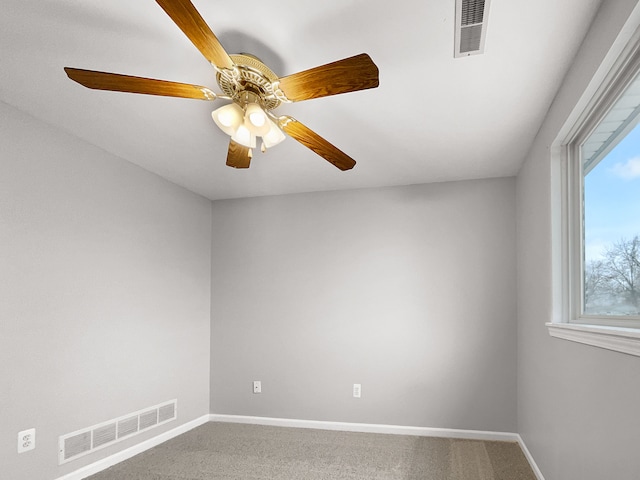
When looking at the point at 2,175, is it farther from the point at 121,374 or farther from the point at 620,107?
the point at 620,107

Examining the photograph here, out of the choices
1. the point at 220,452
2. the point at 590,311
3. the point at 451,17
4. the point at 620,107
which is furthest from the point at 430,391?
the point at 451,17

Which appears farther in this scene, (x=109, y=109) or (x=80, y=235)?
(x=80, y=235)

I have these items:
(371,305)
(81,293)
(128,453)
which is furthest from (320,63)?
(128,453)

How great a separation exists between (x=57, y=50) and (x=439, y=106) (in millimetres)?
1896

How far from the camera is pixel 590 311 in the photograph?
7.07 ft

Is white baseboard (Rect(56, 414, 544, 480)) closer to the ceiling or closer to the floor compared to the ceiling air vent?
closer to the floor

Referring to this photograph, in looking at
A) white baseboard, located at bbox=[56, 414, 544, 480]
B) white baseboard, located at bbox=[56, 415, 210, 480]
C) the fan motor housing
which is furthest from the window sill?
white baseboard, located at bbox=[56, 415, 210, 480]

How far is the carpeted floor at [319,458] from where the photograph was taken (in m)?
3.02

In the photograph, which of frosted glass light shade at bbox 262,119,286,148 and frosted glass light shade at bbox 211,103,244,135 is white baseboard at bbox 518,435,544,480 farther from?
frosted glass light shade at bbox 211,103,244,135

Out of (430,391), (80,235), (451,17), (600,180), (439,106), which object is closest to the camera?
(451,17)

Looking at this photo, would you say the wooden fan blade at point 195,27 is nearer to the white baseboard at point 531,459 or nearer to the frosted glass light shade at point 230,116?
the frosted glass light shade at point 230,116

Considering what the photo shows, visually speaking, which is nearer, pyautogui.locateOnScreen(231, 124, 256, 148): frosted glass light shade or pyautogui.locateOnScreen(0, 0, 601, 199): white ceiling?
pyautogui.locateOnScreen(0, 0, 601, 199): white ceiling

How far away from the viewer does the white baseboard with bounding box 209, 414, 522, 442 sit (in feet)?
12.3

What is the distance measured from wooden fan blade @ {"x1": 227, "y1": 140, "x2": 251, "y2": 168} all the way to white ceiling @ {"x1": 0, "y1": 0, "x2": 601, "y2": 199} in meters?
0.31
